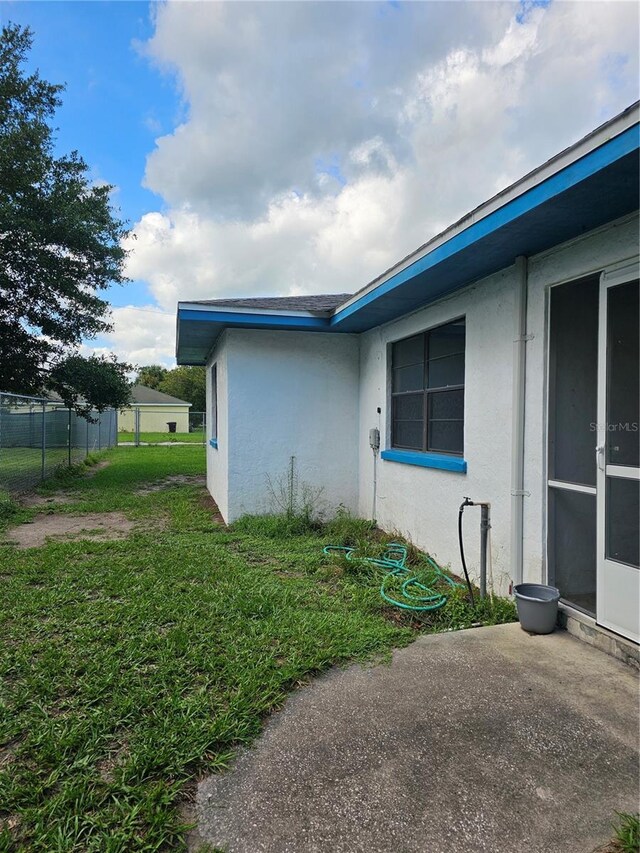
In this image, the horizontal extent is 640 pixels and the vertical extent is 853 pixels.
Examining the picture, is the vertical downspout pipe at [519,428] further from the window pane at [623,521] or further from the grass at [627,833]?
the grass at [627,833]

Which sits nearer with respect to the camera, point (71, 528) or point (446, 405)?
point (446, 405)

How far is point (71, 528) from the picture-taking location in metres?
6.74

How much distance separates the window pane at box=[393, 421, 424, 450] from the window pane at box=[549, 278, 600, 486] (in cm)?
208

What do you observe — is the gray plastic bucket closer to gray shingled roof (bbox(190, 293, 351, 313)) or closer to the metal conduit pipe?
the metal conduit pipe

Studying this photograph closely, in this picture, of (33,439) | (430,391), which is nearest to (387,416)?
(430,391)

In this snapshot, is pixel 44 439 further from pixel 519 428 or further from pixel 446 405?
pixel 519 428

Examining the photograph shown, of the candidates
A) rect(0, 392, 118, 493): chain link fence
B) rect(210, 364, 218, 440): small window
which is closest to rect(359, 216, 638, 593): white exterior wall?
rect(210, 364, 218, 440): small window

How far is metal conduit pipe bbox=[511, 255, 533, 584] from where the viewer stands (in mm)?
3695

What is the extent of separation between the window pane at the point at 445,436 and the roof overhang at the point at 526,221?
4.36 ft

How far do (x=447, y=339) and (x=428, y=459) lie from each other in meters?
1.28

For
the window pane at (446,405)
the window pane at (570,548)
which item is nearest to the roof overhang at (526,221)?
the window pane at (446,405)

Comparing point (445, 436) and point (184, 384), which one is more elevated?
point (184, 384)

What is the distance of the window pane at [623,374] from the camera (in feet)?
9.76

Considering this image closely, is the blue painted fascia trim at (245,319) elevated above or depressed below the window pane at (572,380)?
above
